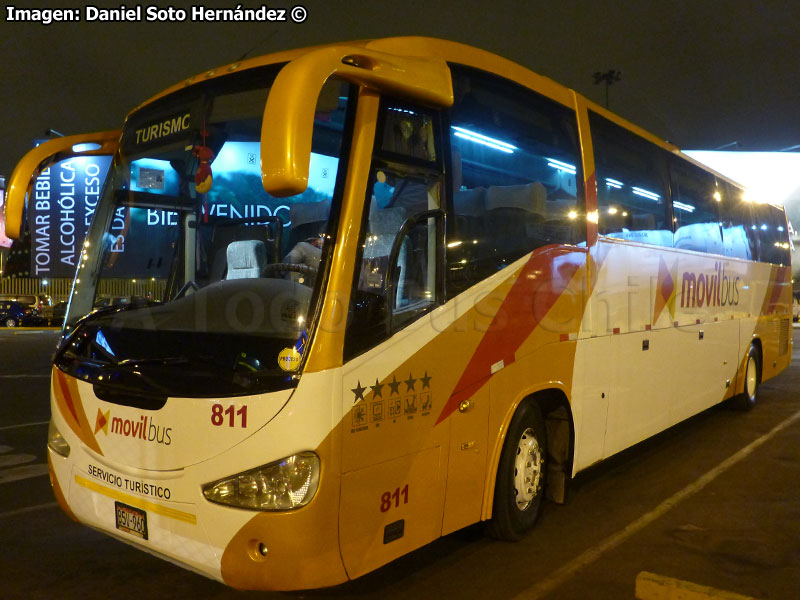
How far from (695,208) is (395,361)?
241 inches

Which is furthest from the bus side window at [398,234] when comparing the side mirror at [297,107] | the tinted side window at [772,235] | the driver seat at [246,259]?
the tinted side window at [772,235]

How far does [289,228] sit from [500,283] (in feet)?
4.80

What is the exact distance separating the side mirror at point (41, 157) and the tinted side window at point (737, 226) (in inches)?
309

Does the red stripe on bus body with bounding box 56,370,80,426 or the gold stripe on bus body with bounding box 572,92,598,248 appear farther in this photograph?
the gold stripe on bus body with bounding box 572,92,598,248

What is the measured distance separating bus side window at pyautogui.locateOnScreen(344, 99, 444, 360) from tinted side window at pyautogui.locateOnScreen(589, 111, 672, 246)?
2530 millimetres

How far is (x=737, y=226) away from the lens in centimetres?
1016

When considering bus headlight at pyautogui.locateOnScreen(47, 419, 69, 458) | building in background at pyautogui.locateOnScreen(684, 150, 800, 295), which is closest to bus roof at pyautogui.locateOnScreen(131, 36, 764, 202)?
bus headlight at pyautogui.locateOnScreen(47, 419, 69, 458)

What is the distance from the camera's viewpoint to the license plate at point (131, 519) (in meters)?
3.77

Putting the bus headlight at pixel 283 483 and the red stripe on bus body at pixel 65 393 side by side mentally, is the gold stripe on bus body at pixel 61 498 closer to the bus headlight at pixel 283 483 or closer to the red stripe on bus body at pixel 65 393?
the red stripe on bus body at pixel 65 393

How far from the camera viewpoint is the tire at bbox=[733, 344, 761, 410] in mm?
10609

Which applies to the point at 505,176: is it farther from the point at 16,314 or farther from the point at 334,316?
the point at 16,314

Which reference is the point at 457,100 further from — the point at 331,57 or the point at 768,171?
the point at 768,171

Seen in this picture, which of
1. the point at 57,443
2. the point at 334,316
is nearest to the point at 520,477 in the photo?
the point at 334,316

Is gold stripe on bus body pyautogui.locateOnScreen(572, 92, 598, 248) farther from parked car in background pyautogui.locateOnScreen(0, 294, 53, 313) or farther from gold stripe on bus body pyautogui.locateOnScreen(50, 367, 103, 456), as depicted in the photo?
parked car in background pyautogui.locateOnScreen(0, 294, 53, 313)
